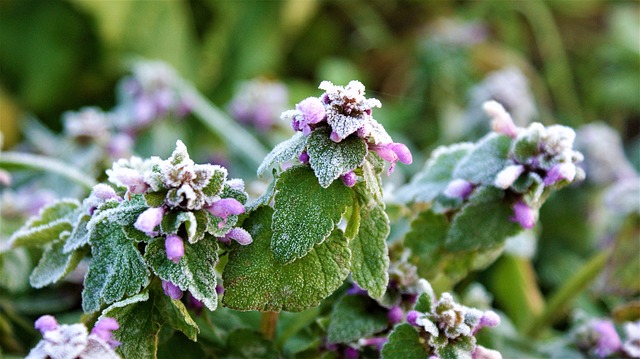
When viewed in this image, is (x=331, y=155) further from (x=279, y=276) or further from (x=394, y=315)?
(x=394, y=315)

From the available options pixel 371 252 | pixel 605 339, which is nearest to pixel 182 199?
pixel 371 252

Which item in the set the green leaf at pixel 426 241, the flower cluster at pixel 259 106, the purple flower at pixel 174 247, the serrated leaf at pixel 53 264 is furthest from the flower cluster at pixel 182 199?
the flower cluster at pixel 259 106

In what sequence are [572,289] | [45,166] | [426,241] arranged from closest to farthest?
[426,241] → [45,166] → [572,289]

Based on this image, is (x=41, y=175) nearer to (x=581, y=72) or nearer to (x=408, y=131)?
(x=408, y=131)

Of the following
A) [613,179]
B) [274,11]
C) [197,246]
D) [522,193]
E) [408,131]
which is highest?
[274,11]

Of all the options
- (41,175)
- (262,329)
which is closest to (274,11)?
(41,175)

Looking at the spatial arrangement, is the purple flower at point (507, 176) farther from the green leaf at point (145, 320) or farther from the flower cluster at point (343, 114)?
the green leaf at point (145, 320)
